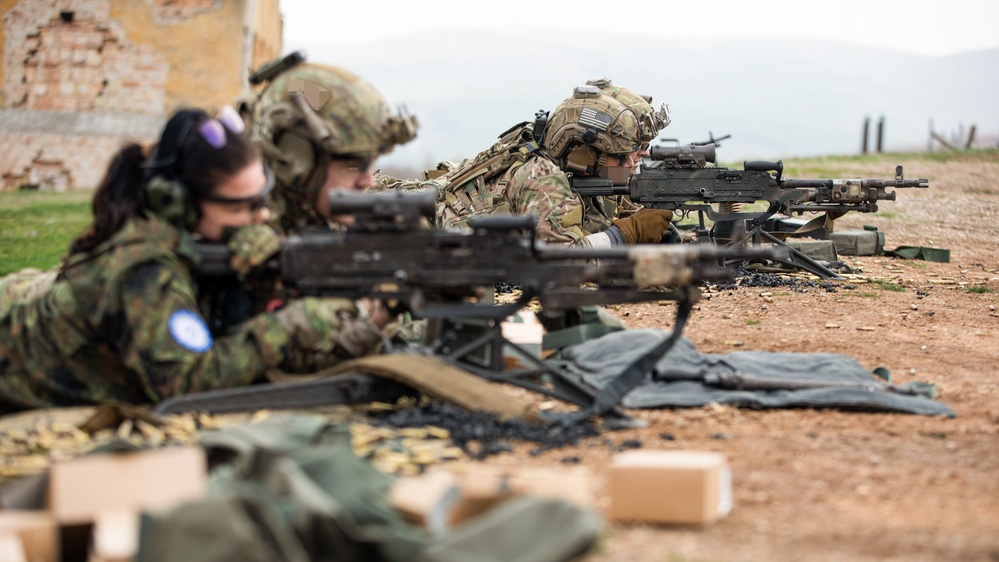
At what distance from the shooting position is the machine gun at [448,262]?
489cm

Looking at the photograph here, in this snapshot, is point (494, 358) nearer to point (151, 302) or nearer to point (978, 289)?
point (151, 302)

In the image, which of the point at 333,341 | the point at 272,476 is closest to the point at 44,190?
the point at 333,341

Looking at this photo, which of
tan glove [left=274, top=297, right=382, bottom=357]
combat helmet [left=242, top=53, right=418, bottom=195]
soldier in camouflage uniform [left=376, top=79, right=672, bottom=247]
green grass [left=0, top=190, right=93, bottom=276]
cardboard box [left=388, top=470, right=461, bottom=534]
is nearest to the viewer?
cardboard box [left=388, top=470, right=461, bottom=534]

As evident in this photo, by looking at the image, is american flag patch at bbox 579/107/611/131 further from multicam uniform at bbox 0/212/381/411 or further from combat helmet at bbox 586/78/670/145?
multicam uniform at bbox 0/212/381/411

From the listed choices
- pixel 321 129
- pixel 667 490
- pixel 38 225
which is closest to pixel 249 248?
pixel 321 129

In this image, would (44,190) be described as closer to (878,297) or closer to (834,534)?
(878,297)

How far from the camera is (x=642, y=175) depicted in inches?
398

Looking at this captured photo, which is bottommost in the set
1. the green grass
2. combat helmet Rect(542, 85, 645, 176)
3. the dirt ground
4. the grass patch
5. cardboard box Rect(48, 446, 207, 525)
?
the green grass

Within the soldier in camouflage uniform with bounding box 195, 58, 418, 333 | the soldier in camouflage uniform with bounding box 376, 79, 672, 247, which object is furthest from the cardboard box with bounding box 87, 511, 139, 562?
the soldier in camouflage uniform with bounding box 376, 79, 672, 247

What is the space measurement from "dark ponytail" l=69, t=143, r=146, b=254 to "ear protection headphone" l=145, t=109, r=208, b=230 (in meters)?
0.08

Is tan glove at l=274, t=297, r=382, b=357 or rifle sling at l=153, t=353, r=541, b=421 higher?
tan glove at l=274, t=297, r=382, b=357

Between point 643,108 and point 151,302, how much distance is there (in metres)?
5.64

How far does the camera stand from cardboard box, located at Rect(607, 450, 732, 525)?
11.9ft

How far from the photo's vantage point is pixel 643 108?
30.8 ft
